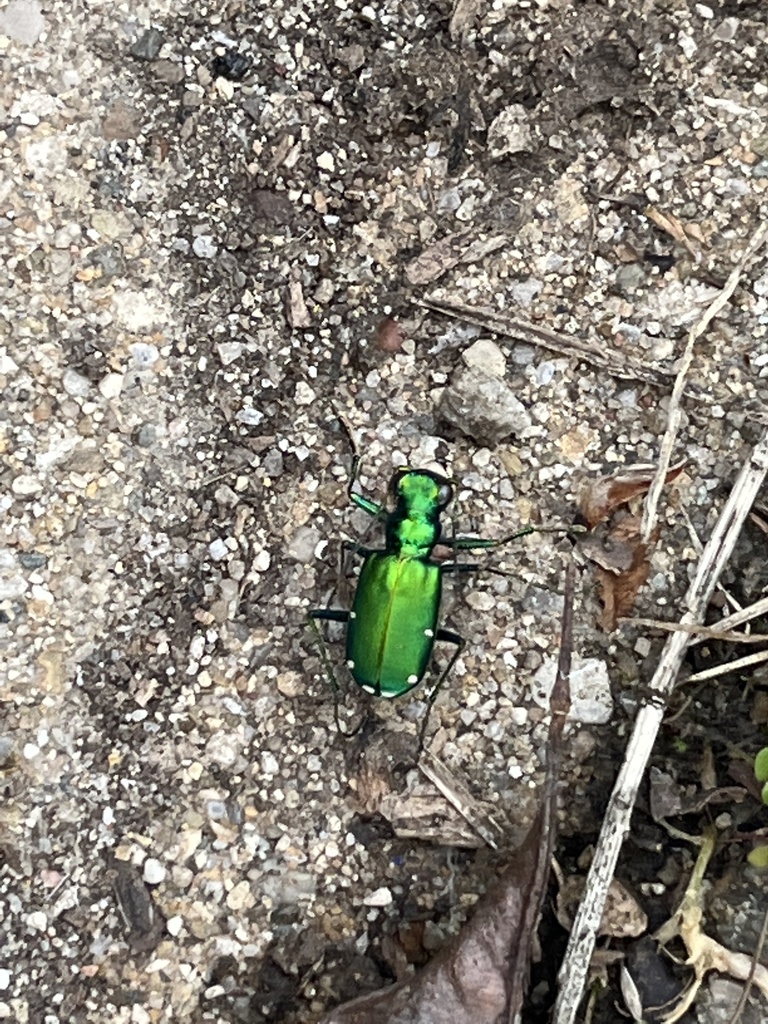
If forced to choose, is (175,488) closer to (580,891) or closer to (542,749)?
(542,749)

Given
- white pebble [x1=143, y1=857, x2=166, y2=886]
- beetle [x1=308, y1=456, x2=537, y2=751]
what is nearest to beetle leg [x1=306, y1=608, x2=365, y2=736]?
beetle [x1=308, y1=456, x2=537, y2=751]

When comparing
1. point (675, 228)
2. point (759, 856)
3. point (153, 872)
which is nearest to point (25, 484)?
point (153, 872)

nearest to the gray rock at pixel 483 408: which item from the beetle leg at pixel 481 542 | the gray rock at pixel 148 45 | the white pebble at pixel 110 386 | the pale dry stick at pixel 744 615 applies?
the beetle leg at pixel 481 542

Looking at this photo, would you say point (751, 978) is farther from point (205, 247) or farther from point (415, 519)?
point (205, 247)

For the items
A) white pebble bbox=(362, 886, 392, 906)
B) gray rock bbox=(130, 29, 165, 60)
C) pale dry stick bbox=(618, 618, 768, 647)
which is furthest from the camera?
gray rock bbox=(130, 29, 165, 60)

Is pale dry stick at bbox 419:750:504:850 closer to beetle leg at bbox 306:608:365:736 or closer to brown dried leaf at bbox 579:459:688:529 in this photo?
beetle leg at bbox 306:608:365:736

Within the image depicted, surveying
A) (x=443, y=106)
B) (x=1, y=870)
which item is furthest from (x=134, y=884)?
(x=443, y=106)

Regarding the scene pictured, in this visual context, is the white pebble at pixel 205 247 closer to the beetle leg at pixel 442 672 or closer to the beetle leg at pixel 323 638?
the beetle leg at pixel 323 638
